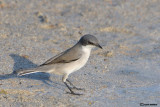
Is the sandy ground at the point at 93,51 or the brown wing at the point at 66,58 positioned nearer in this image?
the sandy ground at the point at 93,51

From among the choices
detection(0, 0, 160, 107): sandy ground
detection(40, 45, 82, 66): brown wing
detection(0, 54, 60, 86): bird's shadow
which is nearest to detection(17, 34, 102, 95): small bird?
A: detection(40, 45, 82, 66): brown wing

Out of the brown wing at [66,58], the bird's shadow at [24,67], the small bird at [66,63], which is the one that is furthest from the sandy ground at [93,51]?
the brown wing at [66,58]

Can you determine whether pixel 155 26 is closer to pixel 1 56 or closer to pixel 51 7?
pixel 51 7

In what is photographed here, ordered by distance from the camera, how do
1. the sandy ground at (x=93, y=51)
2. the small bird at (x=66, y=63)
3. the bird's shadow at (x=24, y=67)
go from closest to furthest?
the sandy ground at (x=93, y=51)
the small bird at (x=66, y=63)
the bird's shadow at (x=24, y=67)

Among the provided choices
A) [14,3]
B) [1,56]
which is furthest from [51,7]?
[1,56]

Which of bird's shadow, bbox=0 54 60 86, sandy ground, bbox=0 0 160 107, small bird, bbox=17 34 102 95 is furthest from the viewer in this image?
bird's shadow, bbox=0 54 60 86

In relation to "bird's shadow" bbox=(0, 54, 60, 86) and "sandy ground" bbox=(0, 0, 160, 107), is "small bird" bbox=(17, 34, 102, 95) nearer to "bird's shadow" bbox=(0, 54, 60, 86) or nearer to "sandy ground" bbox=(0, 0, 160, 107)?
"sandy ground" bbox=(0, 0, 160, 107)

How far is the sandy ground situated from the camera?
7.40 m

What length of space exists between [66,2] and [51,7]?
69 cm

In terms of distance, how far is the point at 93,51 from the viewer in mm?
9969

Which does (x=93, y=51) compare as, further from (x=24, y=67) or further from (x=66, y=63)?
(x=66, y=63)

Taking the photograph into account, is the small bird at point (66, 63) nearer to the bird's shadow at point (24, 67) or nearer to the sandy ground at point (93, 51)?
the sandy ground at point (93, 51)

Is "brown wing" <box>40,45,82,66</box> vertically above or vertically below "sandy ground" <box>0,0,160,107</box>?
above

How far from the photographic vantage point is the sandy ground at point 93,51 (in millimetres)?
7398
